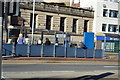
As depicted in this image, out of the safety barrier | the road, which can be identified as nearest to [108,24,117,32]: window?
the safety barrier

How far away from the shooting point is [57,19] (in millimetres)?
51562

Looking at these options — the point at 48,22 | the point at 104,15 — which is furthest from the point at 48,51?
the point at 104,15

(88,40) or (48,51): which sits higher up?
(88,40)

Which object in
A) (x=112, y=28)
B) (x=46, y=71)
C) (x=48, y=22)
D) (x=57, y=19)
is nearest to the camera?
(x=46, y=71)

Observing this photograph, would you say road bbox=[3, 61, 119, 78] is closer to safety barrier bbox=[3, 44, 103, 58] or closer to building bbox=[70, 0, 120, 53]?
safety barrier bbox=[3, 44, 103, 58]

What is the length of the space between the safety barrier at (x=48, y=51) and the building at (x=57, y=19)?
15.9m

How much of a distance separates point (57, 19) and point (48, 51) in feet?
88.3

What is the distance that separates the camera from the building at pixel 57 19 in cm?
4622

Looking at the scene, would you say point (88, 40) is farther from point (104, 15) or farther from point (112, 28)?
point (112, 28)

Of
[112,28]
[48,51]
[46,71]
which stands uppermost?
→ [112,28]

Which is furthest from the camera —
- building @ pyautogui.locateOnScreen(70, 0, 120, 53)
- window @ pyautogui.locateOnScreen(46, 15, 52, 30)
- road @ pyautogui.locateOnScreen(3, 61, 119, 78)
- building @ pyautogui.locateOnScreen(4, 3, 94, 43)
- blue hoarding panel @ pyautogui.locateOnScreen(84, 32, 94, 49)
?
building @ pyautogui.locateOnScreen(70, 0, 120, 53)

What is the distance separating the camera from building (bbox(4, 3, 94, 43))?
46219 mm

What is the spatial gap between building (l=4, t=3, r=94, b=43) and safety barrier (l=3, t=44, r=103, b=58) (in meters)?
15.9

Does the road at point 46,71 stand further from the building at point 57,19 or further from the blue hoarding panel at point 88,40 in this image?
the building at point 57,19
